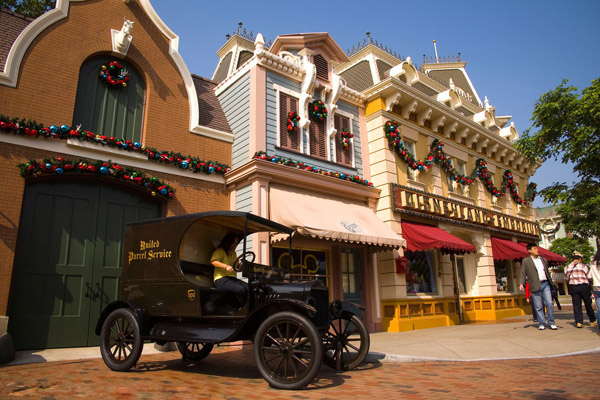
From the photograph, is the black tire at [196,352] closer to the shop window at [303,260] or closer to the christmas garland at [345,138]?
the shop window at [303,260]

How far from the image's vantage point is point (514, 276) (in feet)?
59.5

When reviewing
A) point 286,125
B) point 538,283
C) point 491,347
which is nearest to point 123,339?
point 491,347

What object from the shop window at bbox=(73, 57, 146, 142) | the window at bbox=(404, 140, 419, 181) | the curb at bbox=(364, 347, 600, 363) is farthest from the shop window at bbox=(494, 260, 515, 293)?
the shop window at bbox=(73, 57, 146, 142)

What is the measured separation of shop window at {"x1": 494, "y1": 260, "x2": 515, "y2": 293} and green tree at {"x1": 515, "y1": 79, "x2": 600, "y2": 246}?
3.91 metres

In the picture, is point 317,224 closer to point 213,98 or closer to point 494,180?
point 213,98

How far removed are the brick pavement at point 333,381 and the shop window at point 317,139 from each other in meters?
6.70

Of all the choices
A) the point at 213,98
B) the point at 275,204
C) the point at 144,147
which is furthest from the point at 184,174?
the point at 213,98

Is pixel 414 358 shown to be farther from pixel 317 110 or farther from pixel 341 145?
pixel 317 110

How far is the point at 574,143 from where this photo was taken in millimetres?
12703

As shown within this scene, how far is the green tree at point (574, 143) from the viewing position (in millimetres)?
12453

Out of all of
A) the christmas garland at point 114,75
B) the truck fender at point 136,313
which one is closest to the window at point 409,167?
the christmas garland at point 114,75

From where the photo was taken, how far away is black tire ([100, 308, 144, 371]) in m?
5.43

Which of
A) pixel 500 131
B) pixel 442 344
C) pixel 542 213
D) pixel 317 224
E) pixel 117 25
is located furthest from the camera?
pixel 542 213

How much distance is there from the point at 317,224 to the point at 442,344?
3.49 meters
